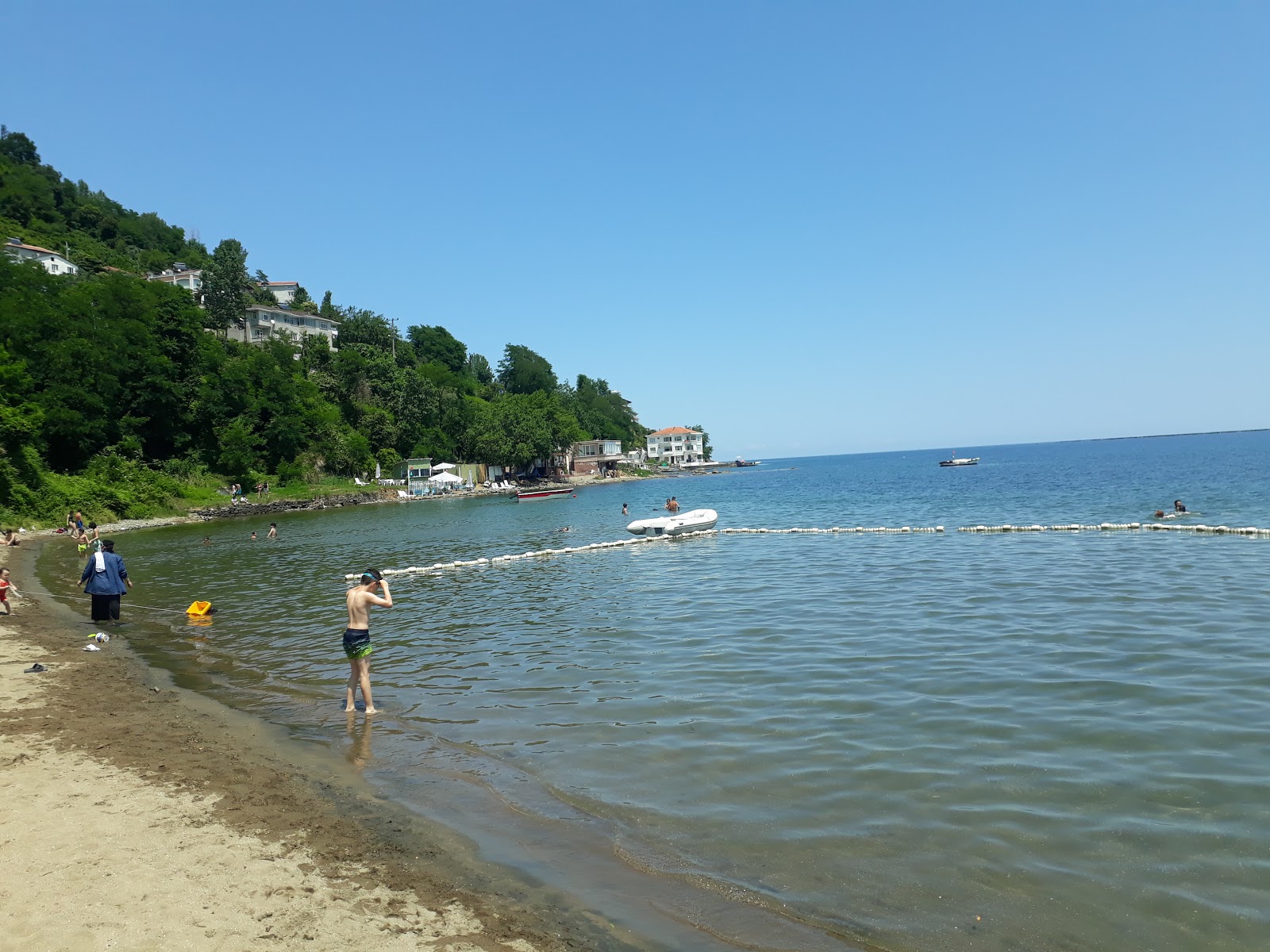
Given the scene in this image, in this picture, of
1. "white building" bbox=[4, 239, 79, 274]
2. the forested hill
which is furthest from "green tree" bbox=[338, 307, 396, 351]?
"white building" bbox=[4, 239, 79, 274]

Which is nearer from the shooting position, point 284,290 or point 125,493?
point 125,493

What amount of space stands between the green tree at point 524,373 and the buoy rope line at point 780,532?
128m

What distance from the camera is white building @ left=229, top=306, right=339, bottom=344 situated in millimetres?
104938

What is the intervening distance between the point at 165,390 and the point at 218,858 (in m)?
75.5

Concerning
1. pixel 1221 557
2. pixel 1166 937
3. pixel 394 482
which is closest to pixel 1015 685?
pixel 1166 937

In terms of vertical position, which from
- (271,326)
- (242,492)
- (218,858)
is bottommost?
(218,858)

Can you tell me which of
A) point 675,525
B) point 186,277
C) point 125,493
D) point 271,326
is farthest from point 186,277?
point 675,525

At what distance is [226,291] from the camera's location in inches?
4035

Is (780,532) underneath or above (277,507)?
underneath

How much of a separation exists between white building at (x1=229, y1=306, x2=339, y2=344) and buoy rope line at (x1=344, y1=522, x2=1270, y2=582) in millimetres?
79346

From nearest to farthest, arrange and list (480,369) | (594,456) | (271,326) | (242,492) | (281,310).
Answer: (242,492) < (271,326) < (281,310) < (594,456) < (480,369)

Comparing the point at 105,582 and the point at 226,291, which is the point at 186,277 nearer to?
the point at 226,291

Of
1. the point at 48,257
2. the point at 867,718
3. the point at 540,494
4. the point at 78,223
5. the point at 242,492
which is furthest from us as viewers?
the point at 78,223

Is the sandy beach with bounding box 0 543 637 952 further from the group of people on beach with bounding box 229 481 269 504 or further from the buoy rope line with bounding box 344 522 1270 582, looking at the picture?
the group of people on beach with bounding box 229 481 269 504
